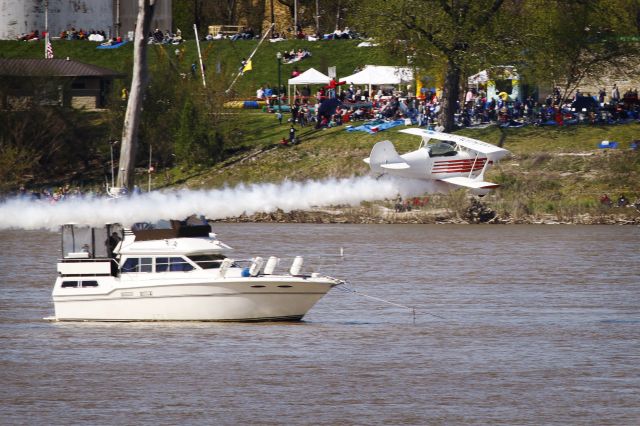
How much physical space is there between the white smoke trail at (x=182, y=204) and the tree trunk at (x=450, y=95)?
24.4m

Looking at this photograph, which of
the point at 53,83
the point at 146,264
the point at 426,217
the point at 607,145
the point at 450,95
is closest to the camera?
the point at 146,264

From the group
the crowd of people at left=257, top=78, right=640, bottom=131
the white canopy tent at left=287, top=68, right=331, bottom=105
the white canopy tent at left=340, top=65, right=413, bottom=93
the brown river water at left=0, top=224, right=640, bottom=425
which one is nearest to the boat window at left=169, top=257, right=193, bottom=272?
the brown river water at left=0, top=224, right=640, bottom=425

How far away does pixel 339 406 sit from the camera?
2944cm

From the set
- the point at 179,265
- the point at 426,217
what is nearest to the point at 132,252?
the point at 179,265

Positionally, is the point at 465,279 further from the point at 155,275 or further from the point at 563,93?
the point at 563,93

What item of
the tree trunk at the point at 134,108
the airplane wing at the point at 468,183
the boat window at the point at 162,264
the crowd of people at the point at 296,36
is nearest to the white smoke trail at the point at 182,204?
the airplane wing at the point at 468,183

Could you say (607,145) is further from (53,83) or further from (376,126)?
(53,83)

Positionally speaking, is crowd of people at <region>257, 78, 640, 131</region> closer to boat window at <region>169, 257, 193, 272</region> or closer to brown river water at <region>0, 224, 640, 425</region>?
brown river water at <region>0, 224, 640, 425</region>

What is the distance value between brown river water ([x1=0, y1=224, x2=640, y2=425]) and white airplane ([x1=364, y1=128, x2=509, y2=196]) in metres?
3.40

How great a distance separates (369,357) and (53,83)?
47.1 metres

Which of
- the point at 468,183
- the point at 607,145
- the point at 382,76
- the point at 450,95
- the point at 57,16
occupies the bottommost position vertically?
the point at 607,145

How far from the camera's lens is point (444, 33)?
71188 millimetres

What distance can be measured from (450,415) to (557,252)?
25.7m

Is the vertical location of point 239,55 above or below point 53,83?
above
